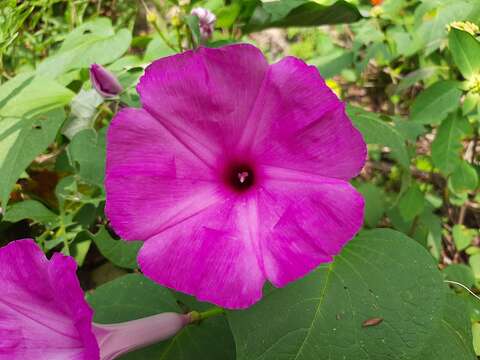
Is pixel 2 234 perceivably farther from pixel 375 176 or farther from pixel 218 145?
pixel 375 176

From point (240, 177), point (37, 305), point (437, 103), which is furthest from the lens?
point (437, 103)

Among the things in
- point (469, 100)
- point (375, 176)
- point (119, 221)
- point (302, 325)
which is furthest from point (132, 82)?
point (375, 176)

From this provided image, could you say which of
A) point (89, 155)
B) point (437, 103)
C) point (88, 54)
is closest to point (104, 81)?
point (89, 155)

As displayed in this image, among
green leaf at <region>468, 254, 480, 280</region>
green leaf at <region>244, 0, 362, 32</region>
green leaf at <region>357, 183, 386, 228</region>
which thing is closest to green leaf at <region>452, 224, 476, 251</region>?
green leaf at <region>468, 254, 480, 280</region>

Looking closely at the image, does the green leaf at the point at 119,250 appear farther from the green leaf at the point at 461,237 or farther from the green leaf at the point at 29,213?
the green leaf at the point at 461,237

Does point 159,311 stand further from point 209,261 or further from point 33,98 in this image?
point 33,98

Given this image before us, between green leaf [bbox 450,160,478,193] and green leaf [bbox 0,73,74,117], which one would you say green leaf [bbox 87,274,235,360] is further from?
green leaf [bbox 450,160,478,193]

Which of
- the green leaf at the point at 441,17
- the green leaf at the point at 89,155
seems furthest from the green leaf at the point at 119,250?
the green leaf at the point at 441,17
